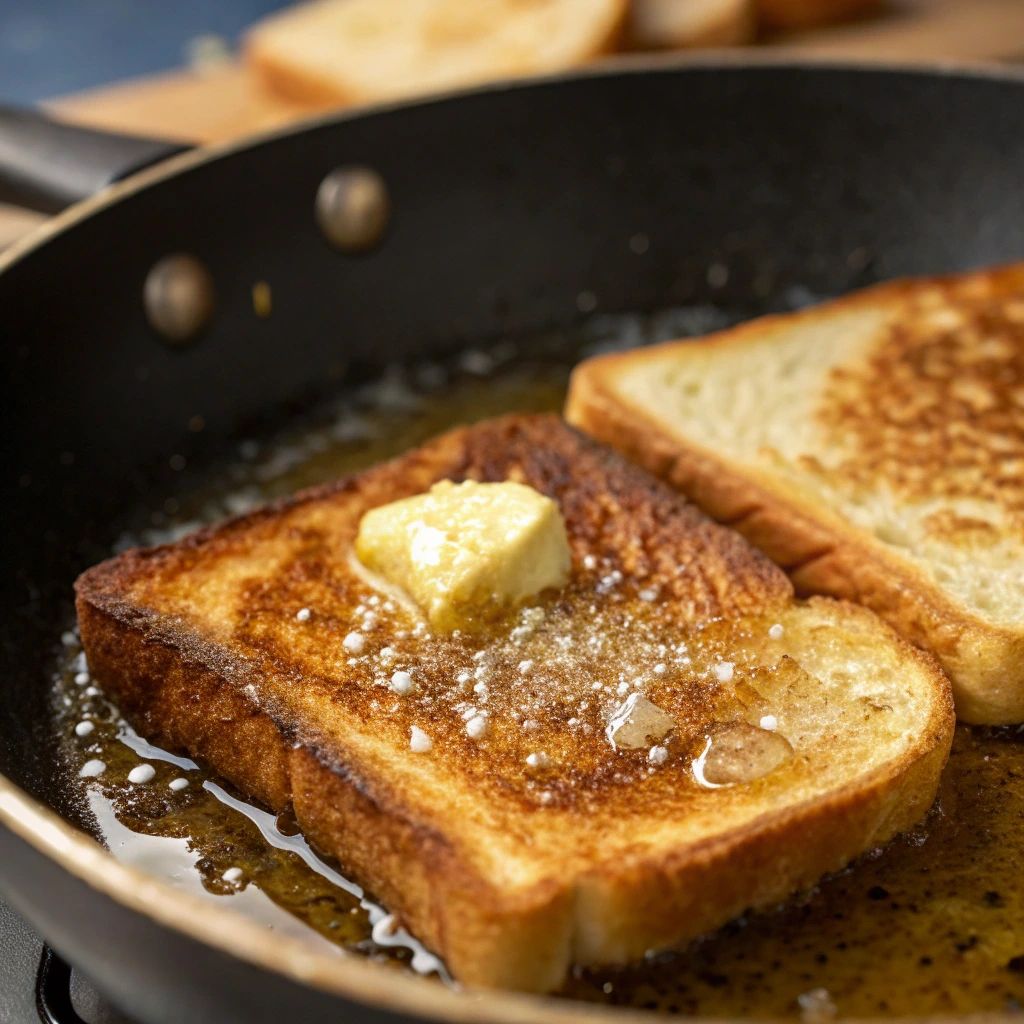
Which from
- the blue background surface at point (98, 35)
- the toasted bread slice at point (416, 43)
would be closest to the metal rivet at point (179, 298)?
the toasted bread slice at point (416, 43)

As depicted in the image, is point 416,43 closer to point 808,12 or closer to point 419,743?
point 808,12

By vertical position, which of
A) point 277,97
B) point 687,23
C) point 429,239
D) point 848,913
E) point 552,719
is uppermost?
point 687,23

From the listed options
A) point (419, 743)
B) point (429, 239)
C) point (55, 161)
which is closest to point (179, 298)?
point (55, 161)

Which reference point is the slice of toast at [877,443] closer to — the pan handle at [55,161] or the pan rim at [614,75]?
the pan rim at [614,75]

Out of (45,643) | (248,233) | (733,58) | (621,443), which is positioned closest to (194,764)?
(45,643)

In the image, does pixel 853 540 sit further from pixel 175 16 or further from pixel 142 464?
pixel 175 16

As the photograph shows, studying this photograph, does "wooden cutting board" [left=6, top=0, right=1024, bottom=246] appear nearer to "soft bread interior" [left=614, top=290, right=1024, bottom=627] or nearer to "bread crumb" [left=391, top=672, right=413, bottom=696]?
"soft bread interior" [left=614, top=290, right=1024, bottom=627]
